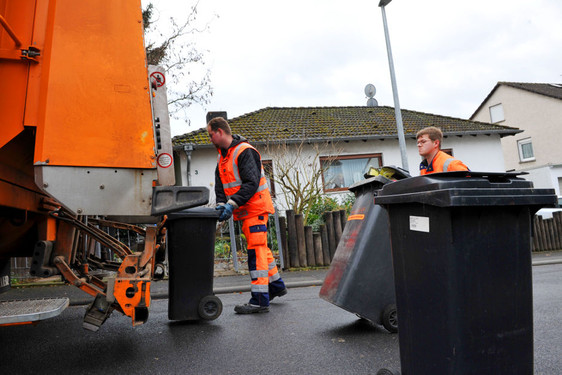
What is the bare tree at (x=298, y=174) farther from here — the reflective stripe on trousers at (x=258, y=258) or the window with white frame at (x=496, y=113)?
the window with white frame at (x=496, y=113)

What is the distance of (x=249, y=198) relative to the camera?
4289 millimetres

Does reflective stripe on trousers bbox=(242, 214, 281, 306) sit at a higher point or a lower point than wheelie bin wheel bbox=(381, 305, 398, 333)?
higher

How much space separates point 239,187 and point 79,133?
1.97 meters

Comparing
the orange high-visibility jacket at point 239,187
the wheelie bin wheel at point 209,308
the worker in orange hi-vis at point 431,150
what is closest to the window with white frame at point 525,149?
the worker in orange hi-vis at point 431,150

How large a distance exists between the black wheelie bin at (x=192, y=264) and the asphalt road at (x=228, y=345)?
153 mm

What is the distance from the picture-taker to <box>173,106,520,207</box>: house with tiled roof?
14328 millimetres

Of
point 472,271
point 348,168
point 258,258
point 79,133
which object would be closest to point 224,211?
point 258,258

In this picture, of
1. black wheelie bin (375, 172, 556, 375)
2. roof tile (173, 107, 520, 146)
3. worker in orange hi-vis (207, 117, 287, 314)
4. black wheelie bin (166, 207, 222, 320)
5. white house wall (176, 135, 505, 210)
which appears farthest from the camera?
roof tile (173, 107, 520, 146)

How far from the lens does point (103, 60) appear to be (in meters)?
2.82

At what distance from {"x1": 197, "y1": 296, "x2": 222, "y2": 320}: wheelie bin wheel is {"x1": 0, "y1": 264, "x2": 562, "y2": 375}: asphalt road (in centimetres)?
9

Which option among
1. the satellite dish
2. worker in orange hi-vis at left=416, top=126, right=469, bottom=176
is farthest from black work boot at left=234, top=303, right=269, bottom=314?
the satellite dish

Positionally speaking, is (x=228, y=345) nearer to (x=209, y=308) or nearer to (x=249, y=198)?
(x=209, y=308)

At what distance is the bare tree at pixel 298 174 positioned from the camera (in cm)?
1074

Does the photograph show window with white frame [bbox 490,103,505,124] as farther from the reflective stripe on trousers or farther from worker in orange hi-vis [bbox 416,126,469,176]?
the reflective stripe on trousers
